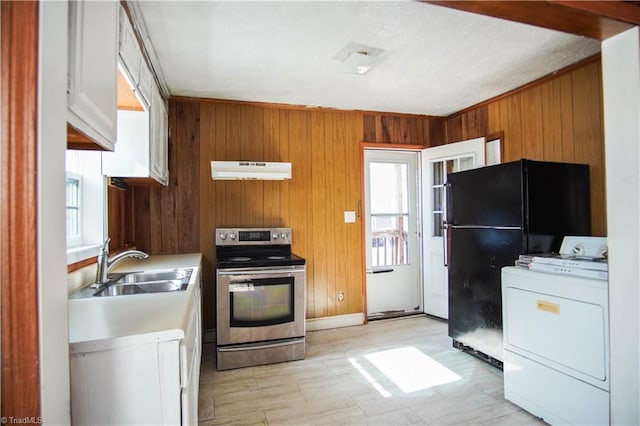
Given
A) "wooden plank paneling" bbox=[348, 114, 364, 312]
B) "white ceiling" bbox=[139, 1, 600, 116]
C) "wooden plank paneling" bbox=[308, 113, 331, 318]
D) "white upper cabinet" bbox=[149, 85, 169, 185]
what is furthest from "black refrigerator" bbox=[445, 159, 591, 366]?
"white upper cabinet" bbox=[149, 85, 169, 185]

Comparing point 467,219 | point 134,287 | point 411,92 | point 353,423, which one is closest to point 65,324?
point 134,287

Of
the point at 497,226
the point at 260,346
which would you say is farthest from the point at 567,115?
the point at 260,346

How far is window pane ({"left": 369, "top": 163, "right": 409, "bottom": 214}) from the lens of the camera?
14.0 ft

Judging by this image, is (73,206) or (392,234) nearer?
(73,206)

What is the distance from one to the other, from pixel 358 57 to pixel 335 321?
2661 millimetres

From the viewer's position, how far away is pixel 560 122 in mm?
2969

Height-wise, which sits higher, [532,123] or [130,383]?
[532,123]

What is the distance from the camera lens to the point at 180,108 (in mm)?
3453

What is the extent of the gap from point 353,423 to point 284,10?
8.01 ft

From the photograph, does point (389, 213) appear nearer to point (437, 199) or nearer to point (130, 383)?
point (437, 199)

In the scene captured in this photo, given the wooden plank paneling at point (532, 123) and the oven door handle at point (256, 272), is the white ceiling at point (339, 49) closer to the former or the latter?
the wooden plank paneling at point (532, 123)

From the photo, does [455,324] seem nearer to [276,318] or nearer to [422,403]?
[422,403]

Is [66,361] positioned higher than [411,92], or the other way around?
[411,92]

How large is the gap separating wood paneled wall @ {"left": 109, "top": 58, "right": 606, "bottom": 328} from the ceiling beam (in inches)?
51.5
